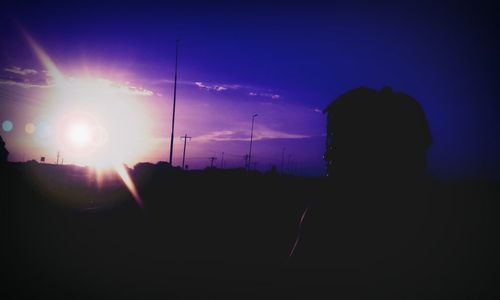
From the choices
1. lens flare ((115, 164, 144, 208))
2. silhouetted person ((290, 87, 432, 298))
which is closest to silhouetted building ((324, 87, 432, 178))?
silhouetted person ((290, 87, 432, 298))

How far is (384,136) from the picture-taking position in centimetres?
204

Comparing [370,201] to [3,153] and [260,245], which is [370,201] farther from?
[3,153]

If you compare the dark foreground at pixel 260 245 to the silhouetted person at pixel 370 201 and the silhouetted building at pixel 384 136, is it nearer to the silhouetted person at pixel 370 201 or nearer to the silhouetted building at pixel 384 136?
the silhouetted person at pixel 370 201

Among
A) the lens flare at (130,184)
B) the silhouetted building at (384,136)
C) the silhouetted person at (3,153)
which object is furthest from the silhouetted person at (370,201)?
the silhouetted person at (3,153)

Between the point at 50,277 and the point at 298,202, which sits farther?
the point at 298,202

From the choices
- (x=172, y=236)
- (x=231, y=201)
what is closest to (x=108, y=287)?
(x=172, y=236)

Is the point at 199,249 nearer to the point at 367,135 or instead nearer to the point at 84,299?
the point at 84,299

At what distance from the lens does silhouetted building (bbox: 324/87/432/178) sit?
6.69 ft

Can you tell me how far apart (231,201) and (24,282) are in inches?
647

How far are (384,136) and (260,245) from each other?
38.8ft

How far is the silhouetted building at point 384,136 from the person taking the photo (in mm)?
2038

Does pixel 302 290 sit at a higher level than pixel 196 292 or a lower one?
higher

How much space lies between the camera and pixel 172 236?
1388 cm

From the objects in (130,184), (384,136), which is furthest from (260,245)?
(130,184)
